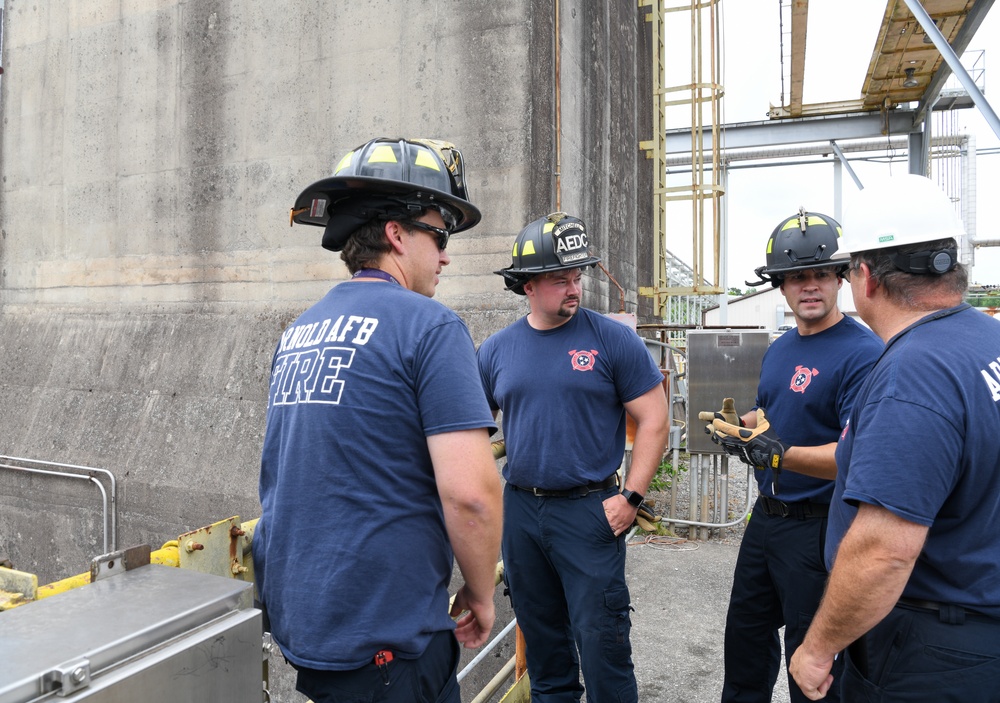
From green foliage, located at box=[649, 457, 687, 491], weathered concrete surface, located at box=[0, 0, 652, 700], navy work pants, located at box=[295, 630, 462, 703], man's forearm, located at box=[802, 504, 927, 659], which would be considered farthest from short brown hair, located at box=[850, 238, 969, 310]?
green foliage, located at box=[649, 457, 687, 491]

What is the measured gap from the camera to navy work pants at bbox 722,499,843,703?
8.85 ft

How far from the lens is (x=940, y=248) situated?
1.84 metres

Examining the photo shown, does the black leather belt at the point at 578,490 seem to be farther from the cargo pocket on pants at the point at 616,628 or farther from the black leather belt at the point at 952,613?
the black leather belt at the point at 952,613

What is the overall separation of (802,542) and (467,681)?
296cm

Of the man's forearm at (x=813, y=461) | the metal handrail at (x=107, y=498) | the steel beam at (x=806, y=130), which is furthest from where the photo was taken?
the steel beam at (x=806, y=130)

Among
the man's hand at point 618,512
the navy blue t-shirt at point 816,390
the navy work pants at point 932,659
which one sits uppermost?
the navy blue t-shirt at point 816,390

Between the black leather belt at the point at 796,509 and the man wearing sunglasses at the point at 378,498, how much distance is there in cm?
161

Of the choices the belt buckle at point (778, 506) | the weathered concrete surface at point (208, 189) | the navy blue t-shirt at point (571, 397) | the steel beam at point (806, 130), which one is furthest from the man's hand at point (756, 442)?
the steel beam at point (806, 130)

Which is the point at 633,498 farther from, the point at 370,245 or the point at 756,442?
the point at 370,245

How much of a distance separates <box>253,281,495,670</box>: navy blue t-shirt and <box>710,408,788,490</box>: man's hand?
59.5 inches

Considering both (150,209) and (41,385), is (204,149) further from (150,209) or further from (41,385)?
(41,385)

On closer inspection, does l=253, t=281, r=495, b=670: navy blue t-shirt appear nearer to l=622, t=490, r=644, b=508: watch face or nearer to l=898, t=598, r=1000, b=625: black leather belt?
l=898, t=598, r=1000, b=625: black leather belt

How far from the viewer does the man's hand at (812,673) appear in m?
1.87

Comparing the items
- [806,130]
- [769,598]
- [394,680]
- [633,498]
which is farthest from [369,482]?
[806,130]
